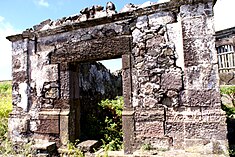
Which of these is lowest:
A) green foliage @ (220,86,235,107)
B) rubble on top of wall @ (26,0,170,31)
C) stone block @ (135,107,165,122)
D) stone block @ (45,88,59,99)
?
stone block @ (135,107,165,122)

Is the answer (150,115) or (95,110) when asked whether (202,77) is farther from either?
(95,110)

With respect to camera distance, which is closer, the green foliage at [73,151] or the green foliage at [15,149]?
the green foliage at [73,151]

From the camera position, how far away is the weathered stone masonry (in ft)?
10.3

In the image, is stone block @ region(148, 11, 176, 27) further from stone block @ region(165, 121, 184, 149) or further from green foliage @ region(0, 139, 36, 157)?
green foliage @ region(0, 139, 36, 157)

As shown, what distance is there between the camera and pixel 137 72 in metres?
3.55

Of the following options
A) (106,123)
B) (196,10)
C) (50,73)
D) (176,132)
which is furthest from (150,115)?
(50,73)

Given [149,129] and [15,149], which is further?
[15,149]

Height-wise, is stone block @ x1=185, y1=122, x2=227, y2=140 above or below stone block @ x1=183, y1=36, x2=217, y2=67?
below

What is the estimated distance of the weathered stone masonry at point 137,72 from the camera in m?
3.14

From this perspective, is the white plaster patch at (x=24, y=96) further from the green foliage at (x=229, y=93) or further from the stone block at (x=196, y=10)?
the green foliage at (x=229, y=93)

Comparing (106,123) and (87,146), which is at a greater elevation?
(106,123)

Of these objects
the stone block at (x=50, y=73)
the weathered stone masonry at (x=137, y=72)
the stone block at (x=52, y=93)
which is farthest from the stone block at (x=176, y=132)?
the stone block at (x=50, y=73)

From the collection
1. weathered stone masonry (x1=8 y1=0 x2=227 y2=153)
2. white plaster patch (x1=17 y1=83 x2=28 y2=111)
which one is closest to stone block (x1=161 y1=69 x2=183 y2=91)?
weathered stone masonry (x1=8 y1=0 x2=227 y2=153)

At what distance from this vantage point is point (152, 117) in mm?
3381
